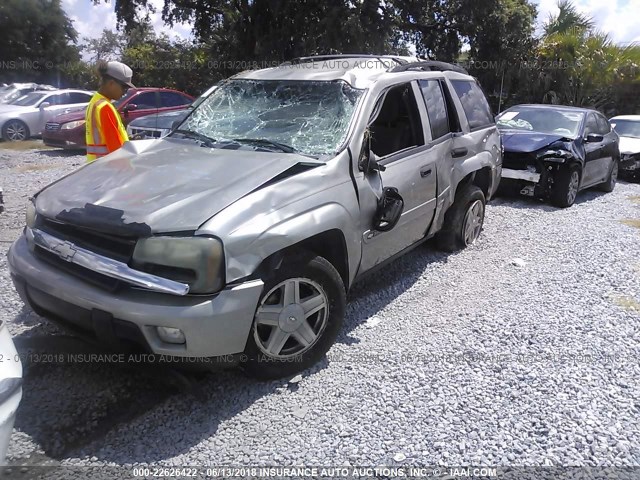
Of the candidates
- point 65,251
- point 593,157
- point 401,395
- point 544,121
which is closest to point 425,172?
point 401,395

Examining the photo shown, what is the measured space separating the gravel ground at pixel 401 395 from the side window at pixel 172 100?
9.76 metres

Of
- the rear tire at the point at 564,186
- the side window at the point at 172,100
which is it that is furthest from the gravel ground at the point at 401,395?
the side window at the point at 172,100

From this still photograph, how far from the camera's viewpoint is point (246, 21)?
1775 cm

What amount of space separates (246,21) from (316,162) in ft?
52.3

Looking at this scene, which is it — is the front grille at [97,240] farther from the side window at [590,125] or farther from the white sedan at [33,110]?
the white sedan at [33,110]

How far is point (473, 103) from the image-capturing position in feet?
18.5

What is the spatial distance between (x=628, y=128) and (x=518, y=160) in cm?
674

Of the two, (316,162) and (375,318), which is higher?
(316,162)

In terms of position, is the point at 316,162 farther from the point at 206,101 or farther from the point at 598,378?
the point at 598,378

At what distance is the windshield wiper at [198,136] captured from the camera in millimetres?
3940

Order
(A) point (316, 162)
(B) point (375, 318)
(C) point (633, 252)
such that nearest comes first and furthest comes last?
(A) point (316, 162) < (B) point (375, 318) < (C) point (633, 252)

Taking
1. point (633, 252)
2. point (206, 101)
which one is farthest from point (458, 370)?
point (633, 252)

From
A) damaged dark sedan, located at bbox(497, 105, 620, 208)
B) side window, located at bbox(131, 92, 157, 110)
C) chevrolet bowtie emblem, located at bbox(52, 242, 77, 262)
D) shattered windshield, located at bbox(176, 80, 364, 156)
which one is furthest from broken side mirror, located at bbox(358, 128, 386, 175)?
side window, located at bbox(131, 92, 157, 110)

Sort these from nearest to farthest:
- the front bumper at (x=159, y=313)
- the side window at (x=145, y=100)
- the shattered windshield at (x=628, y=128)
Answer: the front bumper at (x=159, y=313)
the shattered windshield at (x=628, y=128)
the side window at (x=145, y=100)
